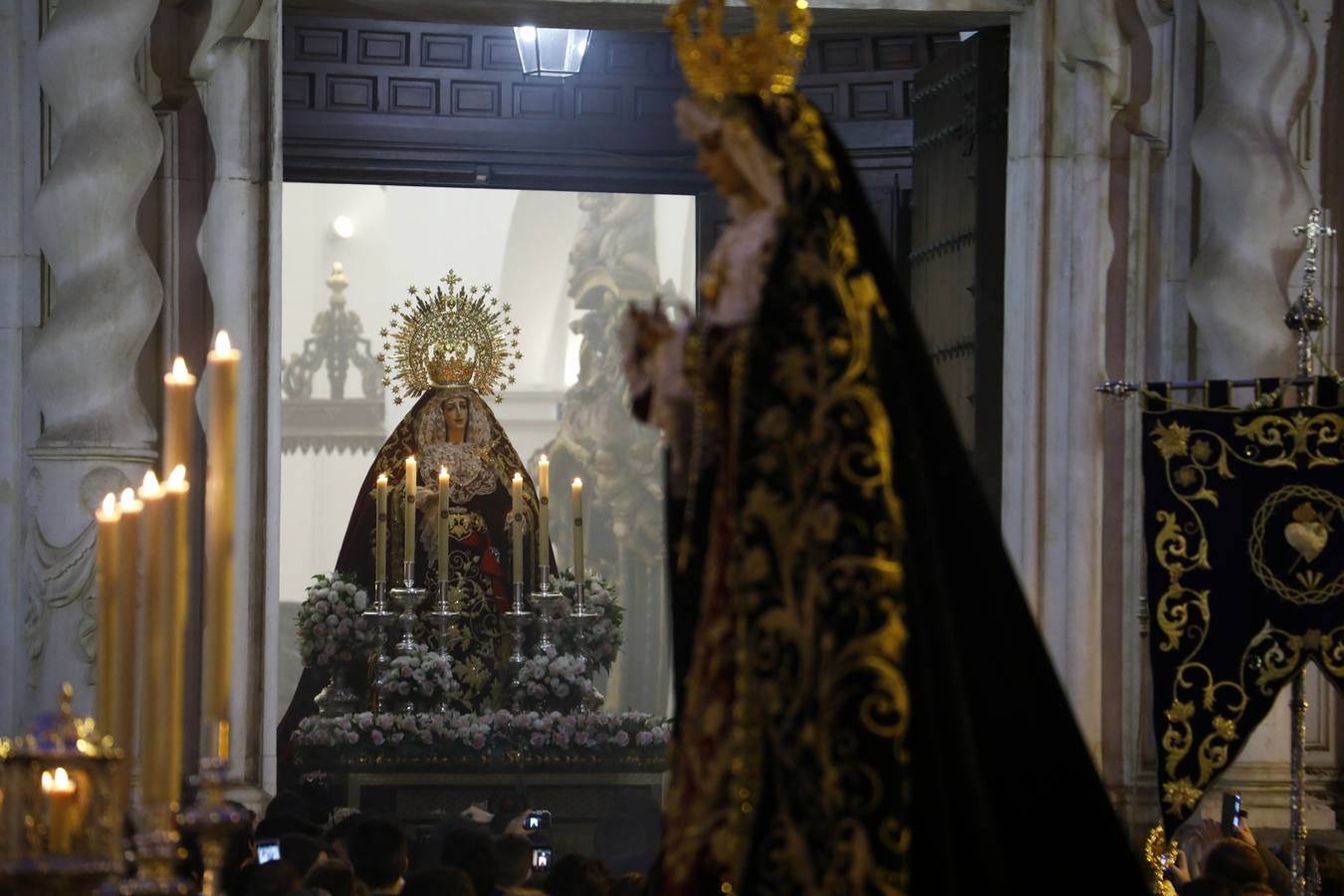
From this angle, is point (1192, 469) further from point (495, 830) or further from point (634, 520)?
point (634, 520)

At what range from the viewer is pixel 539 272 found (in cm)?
1611

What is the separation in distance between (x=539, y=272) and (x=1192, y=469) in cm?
1036

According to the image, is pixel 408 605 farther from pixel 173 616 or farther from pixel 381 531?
pixel 173 616

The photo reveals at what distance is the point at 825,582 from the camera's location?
3.12 m

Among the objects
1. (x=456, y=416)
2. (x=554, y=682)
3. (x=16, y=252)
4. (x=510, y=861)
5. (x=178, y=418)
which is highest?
(x=16, y=252)

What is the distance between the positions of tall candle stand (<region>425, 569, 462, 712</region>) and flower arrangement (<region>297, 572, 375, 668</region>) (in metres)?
0.25

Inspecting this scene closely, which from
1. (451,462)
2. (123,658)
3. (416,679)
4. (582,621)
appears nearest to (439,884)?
(123,658)

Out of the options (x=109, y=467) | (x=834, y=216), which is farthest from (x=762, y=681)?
(x=109, y=467)

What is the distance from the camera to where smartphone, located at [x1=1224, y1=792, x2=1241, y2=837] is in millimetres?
6004

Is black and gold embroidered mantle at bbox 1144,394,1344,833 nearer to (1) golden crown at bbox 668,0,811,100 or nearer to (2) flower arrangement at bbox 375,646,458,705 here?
(2) flower arrangement at bbox 375,646,458,705

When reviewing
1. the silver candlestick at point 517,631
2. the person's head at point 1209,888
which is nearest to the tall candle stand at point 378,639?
the silver candlestick at point 517,631

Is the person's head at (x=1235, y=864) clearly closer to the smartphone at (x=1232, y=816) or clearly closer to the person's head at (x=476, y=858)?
the smartphone at (x=1232, y=816)

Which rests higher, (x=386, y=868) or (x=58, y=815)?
(x=58, y=815)

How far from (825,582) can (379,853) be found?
6.11 feet
